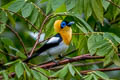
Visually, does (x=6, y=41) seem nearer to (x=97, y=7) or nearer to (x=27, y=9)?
(x=27, y=9)

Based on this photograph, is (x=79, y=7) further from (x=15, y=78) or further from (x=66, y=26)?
(x=66, y=26)

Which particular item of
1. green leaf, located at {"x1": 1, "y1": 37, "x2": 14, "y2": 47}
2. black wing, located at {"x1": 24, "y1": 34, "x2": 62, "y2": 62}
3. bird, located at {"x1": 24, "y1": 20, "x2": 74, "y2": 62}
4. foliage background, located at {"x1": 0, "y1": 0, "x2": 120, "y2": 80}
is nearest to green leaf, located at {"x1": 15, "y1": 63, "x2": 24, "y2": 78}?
foliage background, located at {"x1": 0, "y1": 0, "x2": 120, "y2": 80}

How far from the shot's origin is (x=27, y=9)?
314cm

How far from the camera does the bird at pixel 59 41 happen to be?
4.07 meters

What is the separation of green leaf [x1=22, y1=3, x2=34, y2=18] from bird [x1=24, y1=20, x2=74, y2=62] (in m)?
0.89

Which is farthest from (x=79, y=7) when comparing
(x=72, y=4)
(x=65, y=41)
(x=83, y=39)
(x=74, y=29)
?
(x=65, y=41)

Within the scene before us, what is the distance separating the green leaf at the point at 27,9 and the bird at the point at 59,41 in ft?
2.92

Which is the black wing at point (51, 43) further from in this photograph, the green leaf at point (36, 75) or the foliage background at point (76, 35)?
the green leaf at point (36, 75)

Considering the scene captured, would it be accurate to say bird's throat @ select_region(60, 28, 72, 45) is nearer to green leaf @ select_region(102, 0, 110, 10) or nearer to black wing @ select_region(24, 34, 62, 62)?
black wing @ select_region(24, 34, 62, 62)

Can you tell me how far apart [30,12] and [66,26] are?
44.6 inches

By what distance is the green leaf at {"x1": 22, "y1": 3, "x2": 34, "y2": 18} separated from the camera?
3090 mm

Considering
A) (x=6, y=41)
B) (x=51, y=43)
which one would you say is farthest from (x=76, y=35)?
(x=51, y=43)

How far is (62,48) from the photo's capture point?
13.5ft

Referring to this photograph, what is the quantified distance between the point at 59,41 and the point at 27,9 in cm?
112
